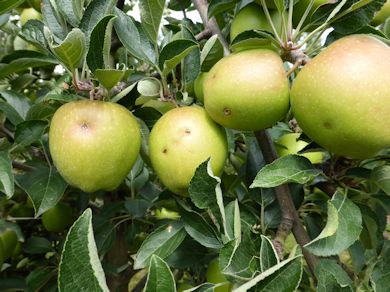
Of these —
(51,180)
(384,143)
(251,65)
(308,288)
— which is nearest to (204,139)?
(251,65)

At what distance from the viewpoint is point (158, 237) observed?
0.68m

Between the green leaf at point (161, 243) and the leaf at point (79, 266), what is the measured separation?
0.90 feet

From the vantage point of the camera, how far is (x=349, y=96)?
52 centimetres

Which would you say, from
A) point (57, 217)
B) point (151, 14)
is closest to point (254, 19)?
point (151, 14)

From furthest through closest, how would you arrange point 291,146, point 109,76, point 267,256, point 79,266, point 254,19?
point 291,146, point 254,19, point 109,76, point 267,256, point 79,266

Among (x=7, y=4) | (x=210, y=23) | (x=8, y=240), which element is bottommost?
(x=8, y=240)

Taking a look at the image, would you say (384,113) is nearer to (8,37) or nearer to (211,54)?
(211,54)

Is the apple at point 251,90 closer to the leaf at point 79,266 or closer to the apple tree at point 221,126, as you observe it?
the apple tree at point 221,126

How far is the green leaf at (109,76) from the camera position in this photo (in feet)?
1.95

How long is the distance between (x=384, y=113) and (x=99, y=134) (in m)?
0.37

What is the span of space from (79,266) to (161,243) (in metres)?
0.31

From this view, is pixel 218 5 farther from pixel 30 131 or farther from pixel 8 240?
pixel 8 240

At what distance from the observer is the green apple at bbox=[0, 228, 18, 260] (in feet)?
3.81

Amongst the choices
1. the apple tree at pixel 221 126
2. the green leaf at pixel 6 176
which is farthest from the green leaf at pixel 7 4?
the green leaf at pixel 6 176
